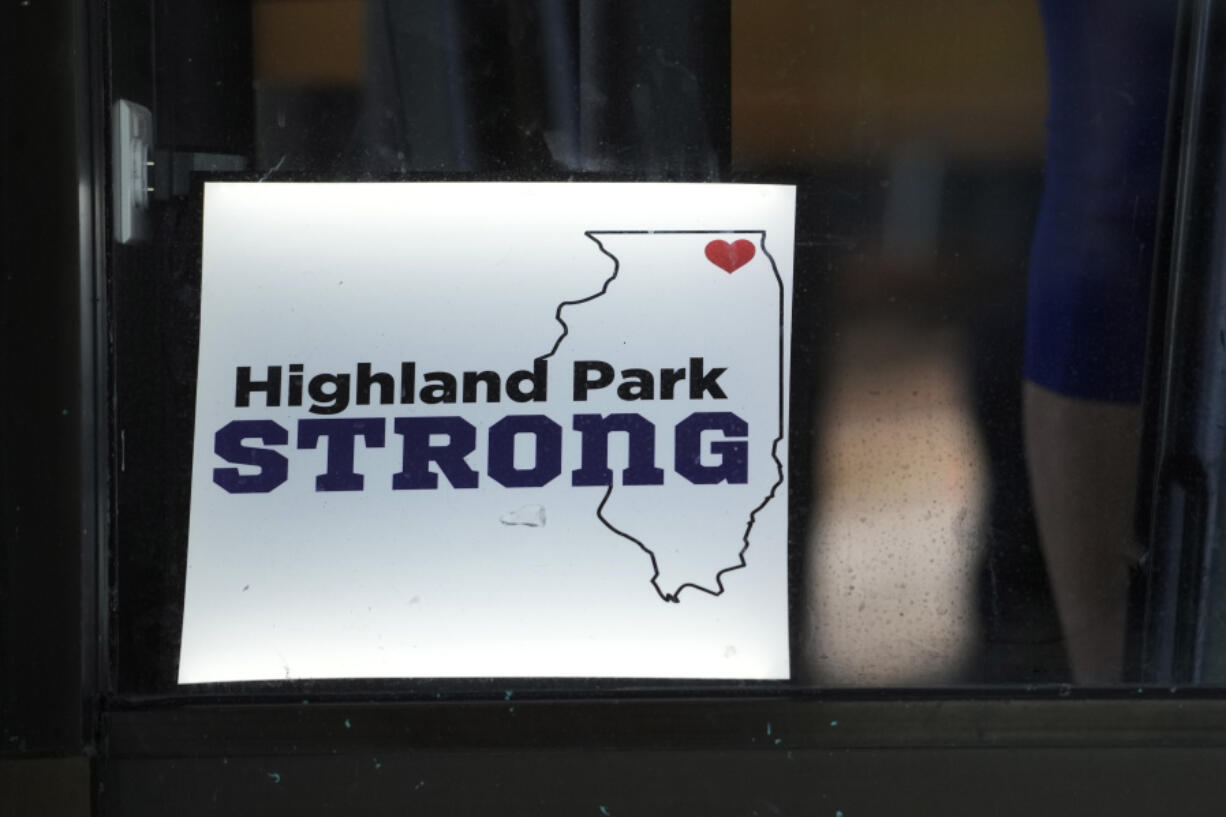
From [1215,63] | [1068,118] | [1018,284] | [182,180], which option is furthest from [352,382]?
[1215,63]

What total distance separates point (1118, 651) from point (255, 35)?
53.5 inches

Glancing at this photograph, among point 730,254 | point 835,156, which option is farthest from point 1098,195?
point 730,254

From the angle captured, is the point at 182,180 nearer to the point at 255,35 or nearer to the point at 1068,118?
the point at 255,35

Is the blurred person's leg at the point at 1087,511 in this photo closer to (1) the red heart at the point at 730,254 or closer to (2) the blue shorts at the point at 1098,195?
(2) the blue shorts at the point at 1098,195

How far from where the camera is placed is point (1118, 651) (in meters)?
1.72

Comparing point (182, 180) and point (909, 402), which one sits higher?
point (182, 180)

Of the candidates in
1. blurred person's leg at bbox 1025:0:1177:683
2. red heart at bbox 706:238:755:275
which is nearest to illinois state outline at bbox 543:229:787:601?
red heart at bbox 706:238:755:275

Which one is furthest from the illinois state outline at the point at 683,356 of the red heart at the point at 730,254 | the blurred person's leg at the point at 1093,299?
the blurred person's leg at the point at 1093,299

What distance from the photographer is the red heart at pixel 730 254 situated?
167 cm

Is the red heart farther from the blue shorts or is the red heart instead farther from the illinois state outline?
the blue shorts

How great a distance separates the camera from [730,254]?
5.49 ft

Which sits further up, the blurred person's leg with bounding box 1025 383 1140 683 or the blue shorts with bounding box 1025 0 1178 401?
the blue shorts with bounding box 1025 0 1178 401

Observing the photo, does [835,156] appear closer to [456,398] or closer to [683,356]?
[683,356]

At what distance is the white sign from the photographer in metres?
1.67
